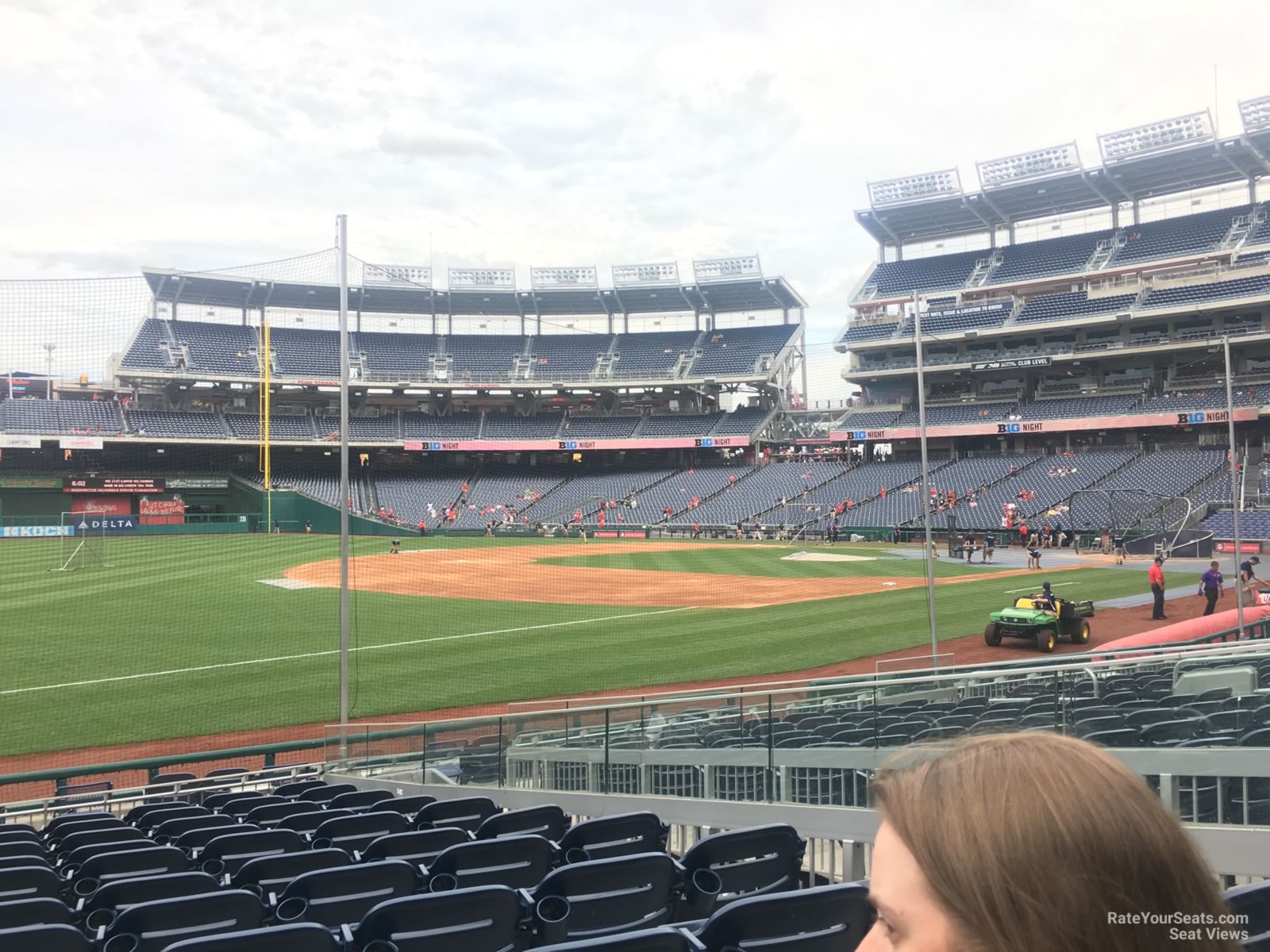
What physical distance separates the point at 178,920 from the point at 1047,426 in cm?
5824

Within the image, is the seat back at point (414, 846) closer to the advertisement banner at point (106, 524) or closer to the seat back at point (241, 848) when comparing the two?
the seat back at point (241, 848)

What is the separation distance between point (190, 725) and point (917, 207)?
203ft

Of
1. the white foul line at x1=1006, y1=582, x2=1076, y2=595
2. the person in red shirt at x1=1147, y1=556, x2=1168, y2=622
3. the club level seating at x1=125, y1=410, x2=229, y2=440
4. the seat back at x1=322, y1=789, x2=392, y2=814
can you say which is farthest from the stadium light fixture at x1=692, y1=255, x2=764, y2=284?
the seat back at x1=322, y1=789, x2=392, y2=814

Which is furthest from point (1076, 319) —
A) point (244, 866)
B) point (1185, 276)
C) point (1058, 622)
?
point (244, 866)

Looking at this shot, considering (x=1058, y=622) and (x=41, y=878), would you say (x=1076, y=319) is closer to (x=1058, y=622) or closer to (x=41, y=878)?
(x=1058, y=622)

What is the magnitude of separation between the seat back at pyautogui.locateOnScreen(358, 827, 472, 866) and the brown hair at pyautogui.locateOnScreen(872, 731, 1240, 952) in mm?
4591

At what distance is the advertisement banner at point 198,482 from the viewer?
173ft

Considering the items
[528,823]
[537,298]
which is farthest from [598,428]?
[528,823]

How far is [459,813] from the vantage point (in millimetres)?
6586

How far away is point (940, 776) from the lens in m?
1.03

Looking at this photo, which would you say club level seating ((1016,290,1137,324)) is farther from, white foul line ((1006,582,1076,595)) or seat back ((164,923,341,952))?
seat back ((164,923,341,952))

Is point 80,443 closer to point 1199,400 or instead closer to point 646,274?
point 646,274

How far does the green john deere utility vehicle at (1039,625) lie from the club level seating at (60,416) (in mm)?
38868

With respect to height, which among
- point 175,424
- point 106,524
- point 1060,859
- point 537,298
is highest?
point 537,298
